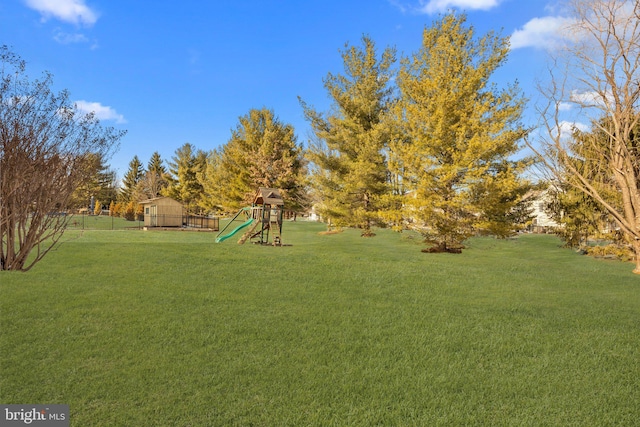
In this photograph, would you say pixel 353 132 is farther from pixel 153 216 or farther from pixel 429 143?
pixel 153 216

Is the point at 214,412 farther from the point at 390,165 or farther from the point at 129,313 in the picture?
the point at 390,165

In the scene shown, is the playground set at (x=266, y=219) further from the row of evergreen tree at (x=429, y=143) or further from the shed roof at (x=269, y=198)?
the row of evergreen tree at (x=429, y=143)

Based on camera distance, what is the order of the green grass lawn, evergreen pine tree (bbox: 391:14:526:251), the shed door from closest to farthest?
the green grass lawn → evergreen pine tree (bbox: 391:14:526:251) → the shed door

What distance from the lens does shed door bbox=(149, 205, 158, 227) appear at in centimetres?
2853

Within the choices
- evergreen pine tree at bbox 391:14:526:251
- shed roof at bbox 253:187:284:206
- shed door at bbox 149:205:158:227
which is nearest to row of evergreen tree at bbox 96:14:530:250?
evergreen pine tree at bbox 391:14:526:251

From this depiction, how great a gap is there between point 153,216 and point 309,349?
88.4ft

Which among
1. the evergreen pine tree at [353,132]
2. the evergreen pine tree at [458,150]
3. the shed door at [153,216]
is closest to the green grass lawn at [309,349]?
the evergreen pine tree at [458,150]

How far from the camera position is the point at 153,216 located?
2862 cm

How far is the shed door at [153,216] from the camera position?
28531 millimetres

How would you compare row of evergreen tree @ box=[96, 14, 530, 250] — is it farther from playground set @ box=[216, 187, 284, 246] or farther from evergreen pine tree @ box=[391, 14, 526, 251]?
playground set @ box=[216, 187, 284, 246]

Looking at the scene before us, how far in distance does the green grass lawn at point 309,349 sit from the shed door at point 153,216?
20.4 m

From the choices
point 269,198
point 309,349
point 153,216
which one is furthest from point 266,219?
point 153,216

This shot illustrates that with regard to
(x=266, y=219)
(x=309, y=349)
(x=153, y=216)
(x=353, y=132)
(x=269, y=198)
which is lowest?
(x=309, y=349)

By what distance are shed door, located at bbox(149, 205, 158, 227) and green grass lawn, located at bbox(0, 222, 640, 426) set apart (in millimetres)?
20410
